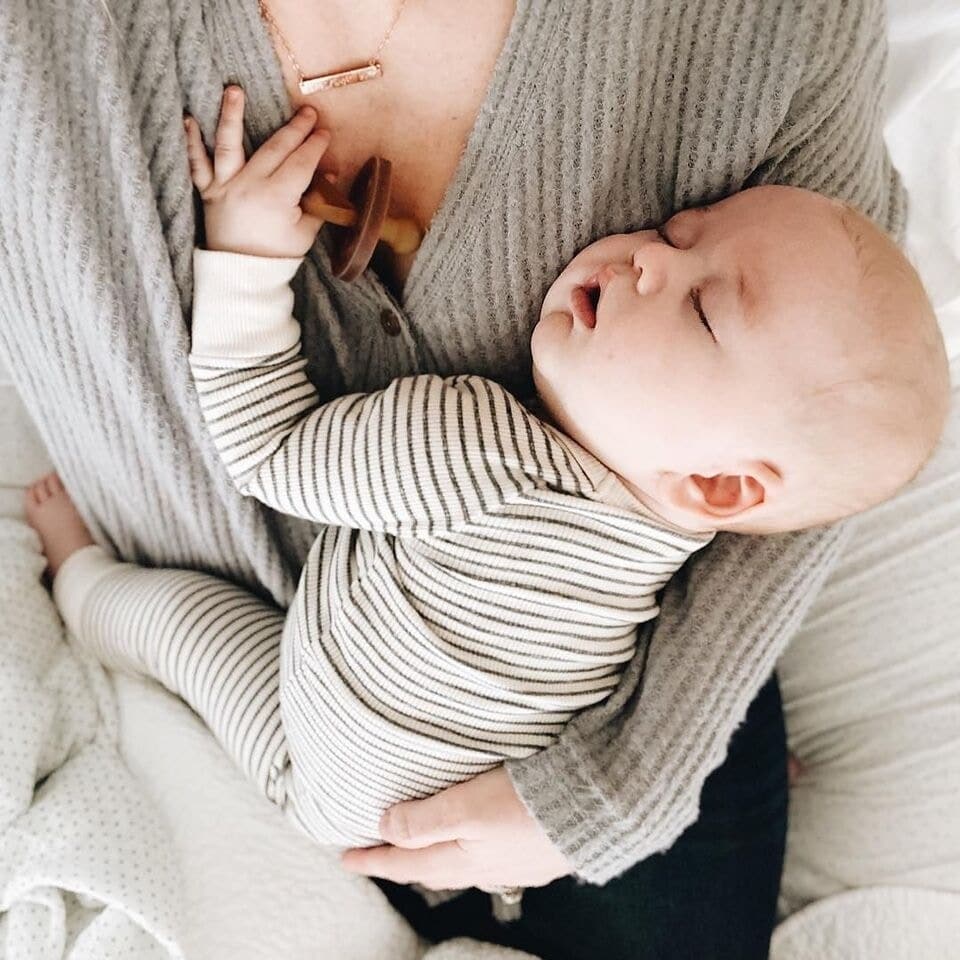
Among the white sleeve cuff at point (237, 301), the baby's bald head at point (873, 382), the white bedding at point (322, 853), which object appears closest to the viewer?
the baby's bald head at point (873, 382)

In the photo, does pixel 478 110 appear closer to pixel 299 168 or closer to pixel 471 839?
pixel 299 168

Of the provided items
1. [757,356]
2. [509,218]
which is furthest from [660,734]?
[509,218]

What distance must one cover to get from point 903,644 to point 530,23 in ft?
2.78

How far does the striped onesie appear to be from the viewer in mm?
804

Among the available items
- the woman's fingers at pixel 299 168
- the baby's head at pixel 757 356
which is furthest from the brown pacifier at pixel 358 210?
the baby's head at pixel 757 356

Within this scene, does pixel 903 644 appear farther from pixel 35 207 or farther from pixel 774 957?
pixel 35 207

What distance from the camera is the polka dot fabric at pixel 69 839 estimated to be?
0.86 metres

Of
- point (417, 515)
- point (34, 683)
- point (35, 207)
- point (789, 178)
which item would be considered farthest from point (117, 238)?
point (789, 178)

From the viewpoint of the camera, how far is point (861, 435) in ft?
2.29

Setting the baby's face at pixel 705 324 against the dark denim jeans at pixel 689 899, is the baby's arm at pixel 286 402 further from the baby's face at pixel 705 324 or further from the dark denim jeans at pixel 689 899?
the dark denim jeans at pixel 689 899

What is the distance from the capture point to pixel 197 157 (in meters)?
0.77

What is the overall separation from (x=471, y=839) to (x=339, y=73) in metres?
0.68

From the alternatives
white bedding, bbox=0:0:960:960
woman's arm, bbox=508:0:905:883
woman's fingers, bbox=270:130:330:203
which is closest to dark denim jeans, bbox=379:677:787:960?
white bedding, bbox=0:0:960:960

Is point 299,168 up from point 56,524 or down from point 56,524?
up
